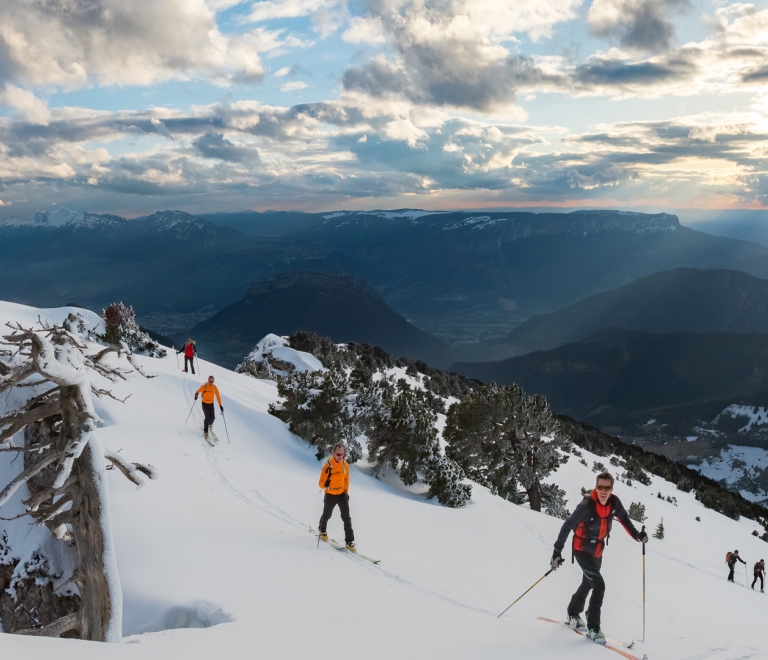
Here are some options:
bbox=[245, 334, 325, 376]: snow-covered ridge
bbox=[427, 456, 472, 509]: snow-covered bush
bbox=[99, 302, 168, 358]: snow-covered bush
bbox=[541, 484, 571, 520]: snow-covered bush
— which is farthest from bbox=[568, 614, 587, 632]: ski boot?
bbox=[245, 334, 325, 376]: snow-covered ridge

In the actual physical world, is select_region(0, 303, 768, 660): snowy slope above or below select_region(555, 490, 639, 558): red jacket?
below

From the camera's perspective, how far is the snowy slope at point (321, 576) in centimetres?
609

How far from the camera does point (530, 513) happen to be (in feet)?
59.2

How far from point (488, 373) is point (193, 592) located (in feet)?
630

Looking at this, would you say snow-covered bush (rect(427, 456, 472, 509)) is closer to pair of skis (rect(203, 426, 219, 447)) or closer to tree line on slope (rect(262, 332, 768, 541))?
tree line on slope (rect(262, 332, 768, 541))

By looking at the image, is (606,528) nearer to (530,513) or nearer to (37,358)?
(37,358)

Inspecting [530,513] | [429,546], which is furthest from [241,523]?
[530,513]

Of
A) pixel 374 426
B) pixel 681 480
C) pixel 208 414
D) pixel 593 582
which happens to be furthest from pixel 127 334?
pixel 681 480

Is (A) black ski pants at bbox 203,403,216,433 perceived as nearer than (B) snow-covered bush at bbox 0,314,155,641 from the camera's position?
No

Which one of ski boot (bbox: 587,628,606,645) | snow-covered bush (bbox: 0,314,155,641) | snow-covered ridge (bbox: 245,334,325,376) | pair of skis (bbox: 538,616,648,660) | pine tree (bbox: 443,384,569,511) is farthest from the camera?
snow-covered ridge (bbox: 245,334,325,376)

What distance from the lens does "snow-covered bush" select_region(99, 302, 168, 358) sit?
118 feet

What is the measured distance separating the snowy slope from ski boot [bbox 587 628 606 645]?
0.13 metres


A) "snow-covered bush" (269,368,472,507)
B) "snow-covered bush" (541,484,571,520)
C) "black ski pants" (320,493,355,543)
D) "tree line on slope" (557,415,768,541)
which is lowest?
"tree line on slope" (557,415,768,541)

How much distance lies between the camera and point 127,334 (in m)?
37.9
